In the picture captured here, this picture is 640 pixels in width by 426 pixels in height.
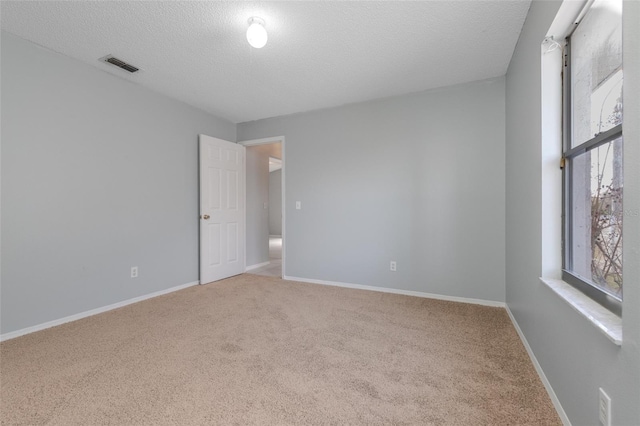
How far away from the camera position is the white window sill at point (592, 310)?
0.89 metres

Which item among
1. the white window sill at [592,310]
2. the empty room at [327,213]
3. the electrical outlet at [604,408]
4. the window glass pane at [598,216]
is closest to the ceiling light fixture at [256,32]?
the empty room at [327,213]

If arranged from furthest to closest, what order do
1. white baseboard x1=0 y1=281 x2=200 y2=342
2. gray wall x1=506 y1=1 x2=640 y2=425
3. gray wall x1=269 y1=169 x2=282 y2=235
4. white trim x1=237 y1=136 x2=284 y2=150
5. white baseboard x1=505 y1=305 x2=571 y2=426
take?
gray wall x1=269 y1=169 x2=282 y2=235, white trim x1=237 y1=136 x2=284 y2=150, white baseboard x1=0 y1=281 x2=200 y2=342, white baseboard x1=505 y1=305 x2=571 y2=426, gray wall x1=506 y1=1 x2=640 y2=425

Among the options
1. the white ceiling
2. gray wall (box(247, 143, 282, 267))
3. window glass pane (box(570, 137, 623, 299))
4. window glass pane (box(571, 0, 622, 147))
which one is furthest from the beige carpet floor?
the white ceiling

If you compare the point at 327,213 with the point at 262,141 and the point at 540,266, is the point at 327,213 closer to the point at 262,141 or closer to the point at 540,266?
the point at 262,141

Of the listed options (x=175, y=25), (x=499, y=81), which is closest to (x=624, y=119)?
(x=499, y=81)

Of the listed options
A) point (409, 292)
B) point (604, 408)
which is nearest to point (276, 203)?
point (409, 292)

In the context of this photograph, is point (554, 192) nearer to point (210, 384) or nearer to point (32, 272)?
point (210, 384)

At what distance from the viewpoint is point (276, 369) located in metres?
1.72

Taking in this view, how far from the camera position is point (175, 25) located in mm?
2041

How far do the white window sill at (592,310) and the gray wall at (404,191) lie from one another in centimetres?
158

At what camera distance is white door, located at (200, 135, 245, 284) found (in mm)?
3742

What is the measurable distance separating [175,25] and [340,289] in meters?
3.13

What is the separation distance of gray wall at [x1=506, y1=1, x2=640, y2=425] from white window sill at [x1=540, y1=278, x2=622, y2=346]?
0.12 feet

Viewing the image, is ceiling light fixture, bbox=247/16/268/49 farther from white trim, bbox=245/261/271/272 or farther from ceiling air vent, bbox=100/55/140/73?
white trim, bbox=245/261/271/272
